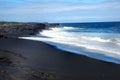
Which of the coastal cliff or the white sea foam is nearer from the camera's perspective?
the white sea foam

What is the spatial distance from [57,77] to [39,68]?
6.32 feet

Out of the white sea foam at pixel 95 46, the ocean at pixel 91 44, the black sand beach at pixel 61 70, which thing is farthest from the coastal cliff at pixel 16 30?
the black sand beach at pixel 61 70

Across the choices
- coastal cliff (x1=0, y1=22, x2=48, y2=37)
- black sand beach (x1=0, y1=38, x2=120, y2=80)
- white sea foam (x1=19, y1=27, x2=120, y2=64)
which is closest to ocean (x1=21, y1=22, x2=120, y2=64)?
white sea foam (x1=19, y1=27, x2=120, y2=64)

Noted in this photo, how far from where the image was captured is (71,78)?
10.5 metres

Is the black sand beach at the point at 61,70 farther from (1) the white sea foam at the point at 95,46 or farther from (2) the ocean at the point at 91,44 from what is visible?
(1) the white sea foam at the point at 95,46

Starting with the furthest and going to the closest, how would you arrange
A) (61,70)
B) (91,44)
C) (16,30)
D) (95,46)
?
(16,30), (91,44), (95,46), (61,70)

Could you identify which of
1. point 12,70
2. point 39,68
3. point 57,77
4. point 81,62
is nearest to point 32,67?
point 39,68

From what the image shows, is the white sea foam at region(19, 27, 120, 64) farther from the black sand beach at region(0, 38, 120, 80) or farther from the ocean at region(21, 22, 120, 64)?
the black sand beach at region(0, 38, 120, 80)

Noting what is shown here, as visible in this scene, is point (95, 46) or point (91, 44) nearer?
point (95, 46)

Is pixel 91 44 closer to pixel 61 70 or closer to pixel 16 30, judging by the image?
pixel 61 70

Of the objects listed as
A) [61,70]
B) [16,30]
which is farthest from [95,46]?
[16,30]

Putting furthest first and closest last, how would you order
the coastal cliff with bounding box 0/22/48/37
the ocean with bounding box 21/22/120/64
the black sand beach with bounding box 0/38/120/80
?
1. the coastal cliff with bounding box 0/22/48/37
2. the ocean with bounding box 21/22/120/64
3. the black sand beach with bounding box 0/38/120/80

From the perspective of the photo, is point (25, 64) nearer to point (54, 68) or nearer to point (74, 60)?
point (54, 68)

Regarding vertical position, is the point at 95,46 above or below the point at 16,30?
above
